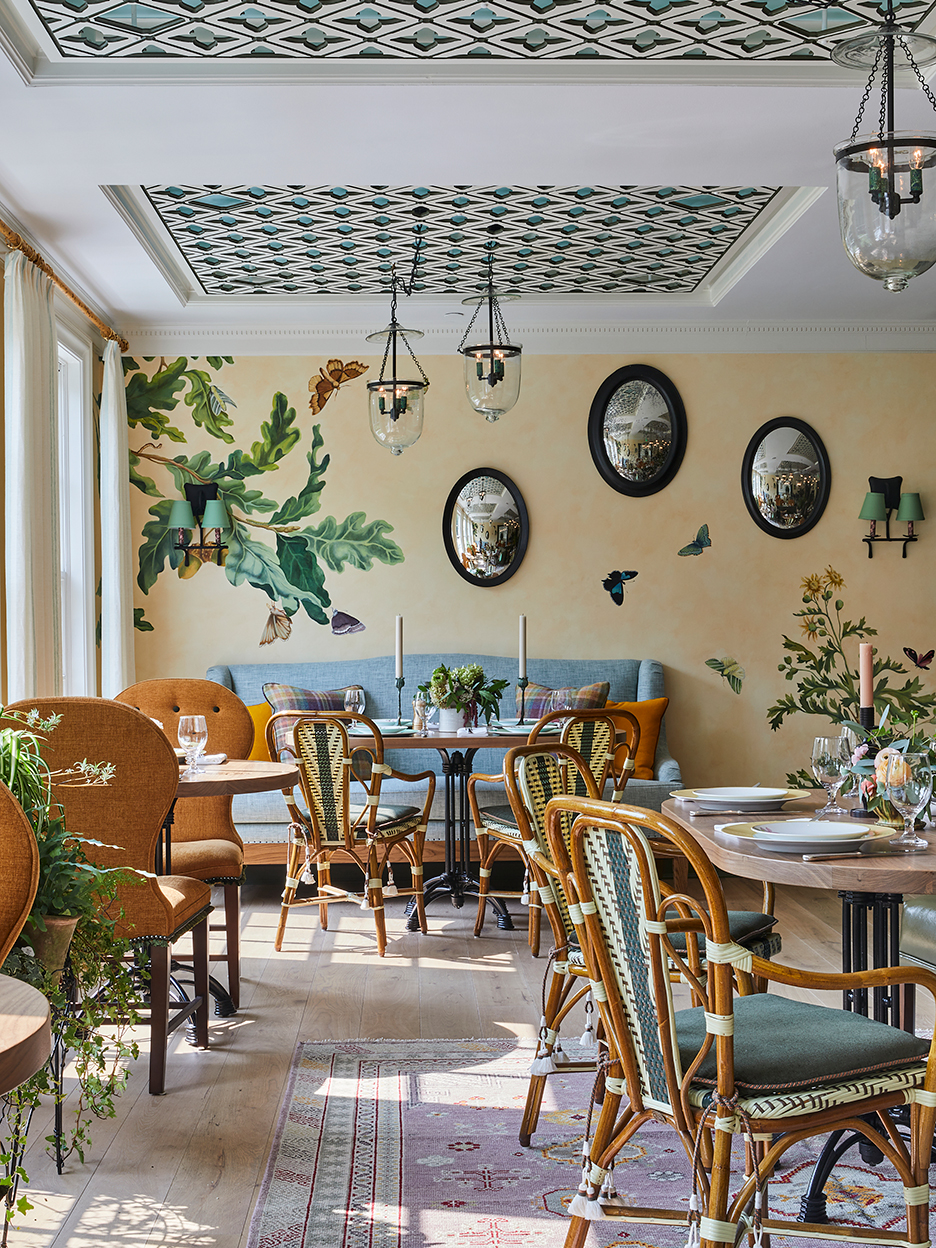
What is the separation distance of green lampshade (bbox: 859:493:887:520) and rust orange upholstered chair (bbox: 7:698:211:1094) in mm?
4585

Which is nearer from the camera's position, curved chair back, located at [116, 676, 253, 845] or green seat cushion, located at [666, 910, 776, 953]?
green seat cushion, located at [666, 910, 776, 953]

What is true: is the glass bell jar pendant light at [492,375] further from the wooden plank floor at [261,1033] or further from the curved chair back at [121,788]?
the curved chair back at [121,788]

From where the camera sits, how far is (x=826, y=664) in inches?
245

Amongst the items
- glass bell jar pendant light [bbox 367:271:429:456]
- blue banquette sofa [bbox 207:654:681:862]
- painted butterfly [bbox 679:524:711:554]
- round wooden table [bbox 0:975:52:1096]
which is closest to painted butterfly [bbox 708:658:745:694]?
blue banquette sofa [bbox 207:654:681:862]

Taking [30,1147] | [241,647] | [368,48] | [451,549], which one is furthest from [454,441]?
[30,1147]

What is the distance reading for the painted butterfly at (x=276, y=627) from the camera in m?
6.18

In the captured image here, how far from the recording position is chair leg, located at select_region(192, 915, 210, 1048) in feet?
10.5

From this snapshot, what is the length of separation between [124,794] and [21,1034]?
158cm

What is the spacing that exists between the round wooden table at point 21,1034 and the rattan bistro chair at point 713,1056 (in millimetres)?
835

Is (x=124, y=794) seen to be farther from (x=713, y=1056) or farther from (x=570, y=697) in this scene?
(x=570, y=697)

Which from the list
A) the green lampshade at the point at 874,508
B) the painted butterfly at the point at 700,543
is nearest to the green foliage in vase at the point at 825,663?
the green lampshade at the point at 874,508

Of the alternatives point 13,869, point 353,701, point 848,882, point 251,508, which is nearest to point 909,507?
point 353,701

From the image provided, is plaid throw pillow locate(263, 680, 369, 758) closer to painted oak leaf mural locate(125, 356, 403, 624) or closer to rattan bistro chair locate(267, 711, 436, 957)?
painted oak leaf mural locate(125, 356, 403, 624)

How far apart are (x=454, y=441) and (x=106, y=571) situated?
2.02 meters
